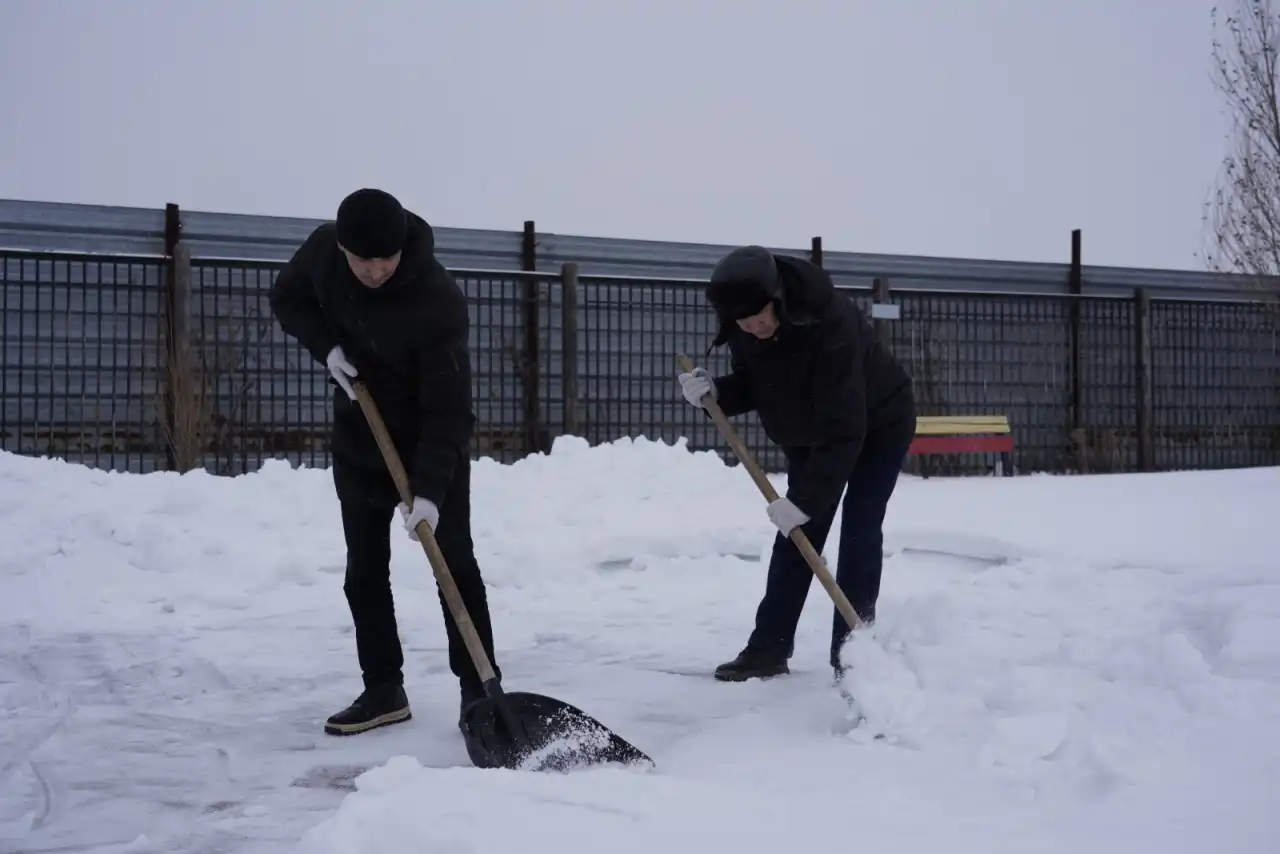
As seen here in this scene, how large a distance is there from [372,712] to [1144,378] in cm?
957

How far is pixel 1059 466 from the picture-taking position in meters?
10.8

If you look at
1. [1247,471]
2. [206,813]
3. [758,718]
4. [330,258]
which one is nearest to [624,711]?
[758,718]

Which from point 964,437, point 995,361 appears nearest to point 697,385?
point 964,437

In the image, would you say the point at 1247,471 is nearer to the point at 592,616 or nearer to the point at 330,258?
the point at 592,616

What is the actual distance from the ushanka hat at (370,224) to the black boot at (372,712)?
3.92ft

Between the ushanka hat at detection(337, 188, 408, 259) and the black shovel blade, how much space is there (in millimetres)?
1127

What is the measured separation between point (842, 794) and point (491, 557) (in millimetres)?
3469

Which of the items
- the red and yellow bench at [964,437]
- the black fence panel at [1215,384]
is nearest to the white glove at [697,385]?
the red and yellow bench at [964,437]

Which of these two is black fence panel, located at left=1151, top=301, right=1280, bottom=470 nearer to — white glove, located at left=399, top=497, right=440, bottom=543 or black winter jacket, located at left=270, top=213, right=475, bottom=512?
black winter jacket, located at left=270, top=213, right=475, bottom=512

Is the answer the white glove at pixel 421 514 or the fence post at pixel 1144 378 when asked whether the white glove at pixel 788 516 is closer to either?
the white glove at pixel 421 514

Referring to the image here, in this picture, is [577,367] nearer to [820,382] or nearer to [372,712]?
[820,382]

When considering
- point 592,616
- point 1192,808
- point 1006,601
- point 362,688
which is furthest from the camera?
point 592,616

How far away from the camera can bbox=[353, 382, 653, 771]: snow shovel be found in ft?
8.73

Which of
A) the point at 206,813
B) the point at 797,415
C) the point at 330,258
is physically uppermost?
the point at 330,258
